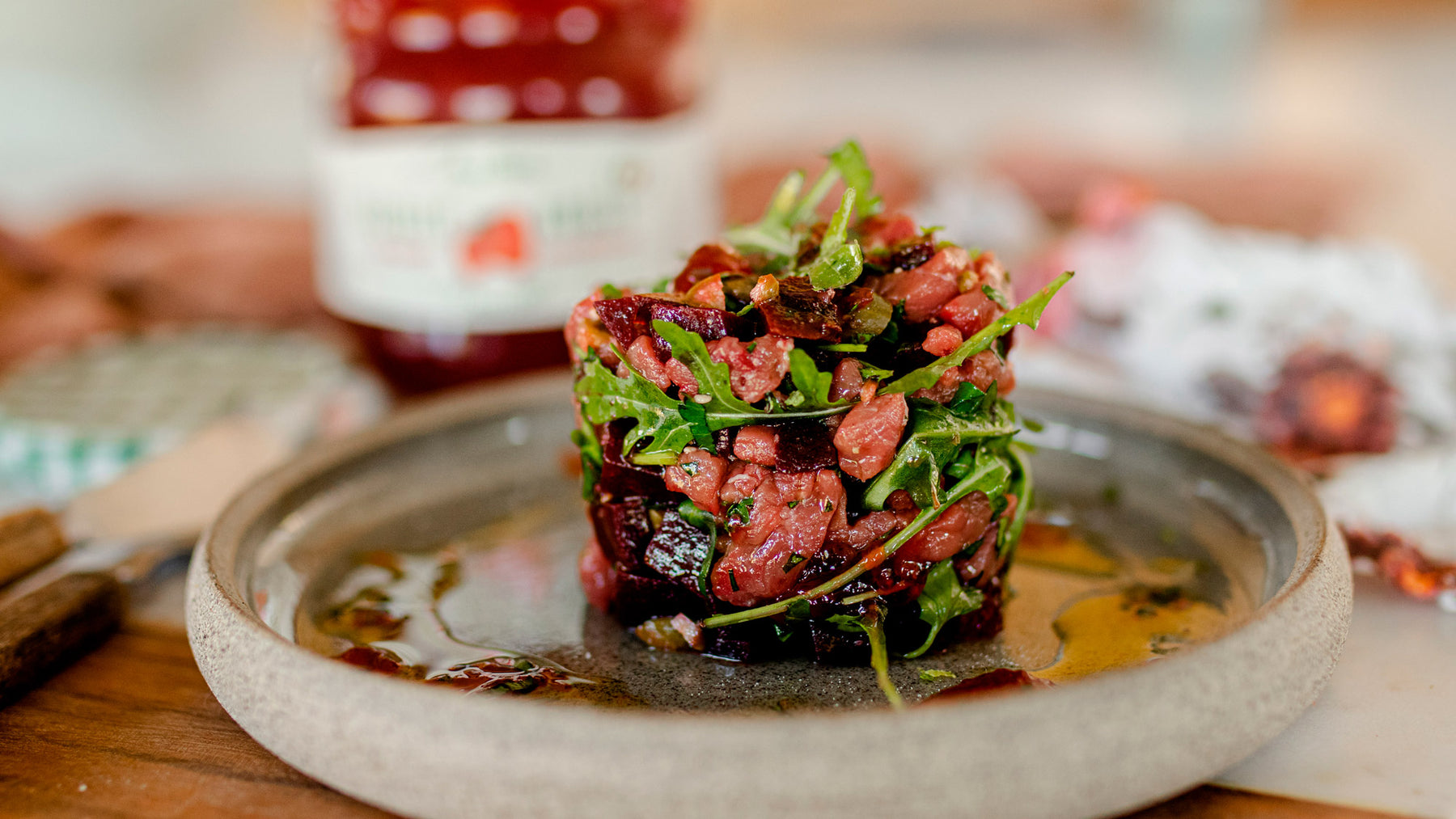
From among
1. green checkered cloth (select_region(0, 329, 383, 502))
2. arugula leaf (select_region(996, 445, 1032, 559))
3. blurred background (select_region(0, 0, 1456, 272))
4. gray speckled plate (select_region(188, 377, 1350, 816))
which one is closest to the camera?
gray speckled plate (select_region(188, 377, 1350, 816))

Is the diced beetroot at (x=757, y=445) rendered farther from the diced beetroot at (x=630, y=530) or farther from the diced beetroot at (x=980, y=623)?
the diced beetroot at (x=980, y=623)

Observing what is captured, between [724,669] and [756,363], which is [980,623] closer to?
[724,669]

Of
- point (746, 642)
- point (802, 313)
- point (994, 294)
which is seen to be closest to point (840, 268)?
point (802, 313)

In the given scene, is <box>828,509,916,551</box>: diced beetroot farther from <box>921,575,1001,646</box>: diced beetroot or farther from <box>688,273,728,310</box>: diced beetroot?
<box>688,273,728,310</box>: diced beetroot

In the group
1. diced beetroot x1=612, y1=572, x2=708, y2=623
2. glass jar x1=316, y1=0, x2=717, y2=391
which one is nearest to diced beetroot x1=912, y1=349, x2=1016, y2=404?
diced beetroot x1=612, y1=572, x2=708, y2=623

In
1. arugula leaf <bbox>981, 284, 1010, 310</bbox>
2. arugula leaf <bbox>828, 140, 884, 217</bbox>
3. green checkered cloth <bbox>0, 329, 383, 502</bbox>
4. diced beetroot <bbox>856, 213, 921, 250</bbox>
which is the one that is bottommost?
green checkered cloth <bbox>0, 329, 383, 502</bbox>

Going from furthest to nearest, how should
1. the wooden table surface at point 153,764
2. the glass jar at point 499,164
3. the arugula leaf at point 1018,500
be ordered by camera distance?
the glass jar at point 499,164
the arugula leaf at point 1018,500
the wooden table surface at point 153,764

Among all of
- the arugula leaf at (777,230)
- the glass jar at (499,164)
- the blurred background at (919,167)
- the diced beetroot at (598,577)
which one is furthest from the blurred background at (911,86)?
the diced beetroot at (598,577)
